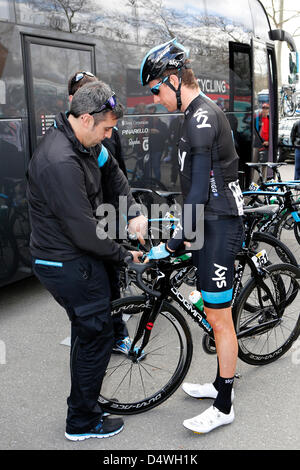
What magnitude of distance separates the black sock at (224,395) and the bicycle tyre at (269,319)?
0.54 metres

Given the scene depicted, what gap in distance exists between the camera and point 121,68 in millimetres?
5820

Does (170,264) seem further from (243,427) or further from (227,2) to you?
(227,2)

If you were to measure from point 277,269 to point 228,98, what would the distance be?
4.94 m

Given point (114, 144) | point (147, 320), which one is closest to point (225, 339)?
point (147, 320)

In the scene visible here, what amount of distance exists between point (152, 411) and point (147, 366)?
39cm

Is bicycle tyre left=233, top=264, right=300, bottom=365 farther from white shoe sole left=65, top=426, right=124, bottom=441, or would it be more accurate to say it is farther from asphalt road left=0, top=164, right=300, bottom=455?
white shoe sole left=65, top=426, right=124, bottom=441

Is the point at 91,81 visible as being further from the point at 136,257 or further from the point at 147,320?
the point at 147,320

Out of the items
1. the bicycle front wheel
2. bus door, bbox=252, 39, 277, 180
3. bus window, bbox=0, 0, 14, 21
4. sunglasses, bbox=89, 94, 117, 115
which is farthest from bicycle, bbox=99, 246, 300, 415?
bus door, bbox=252, 39, 277, 180

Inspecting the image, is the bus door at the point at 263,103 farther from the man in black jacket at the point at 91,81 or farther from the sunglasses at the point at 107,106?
the sunglasses at the point at 107,106

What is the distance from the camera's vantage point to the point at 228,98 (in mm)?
7922

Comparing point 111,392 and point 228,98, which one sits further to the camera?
point 228,98

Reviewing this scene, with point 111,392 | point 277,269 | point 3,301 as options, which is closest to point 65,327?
point 3,301

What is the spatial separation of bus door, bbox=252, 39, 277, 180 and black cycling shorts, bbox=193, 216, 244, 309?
5678mm

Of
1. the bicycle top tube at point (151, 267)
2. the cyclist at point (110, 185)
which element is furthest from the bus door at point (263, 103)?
the bicycle top tube at point (151, 267)
